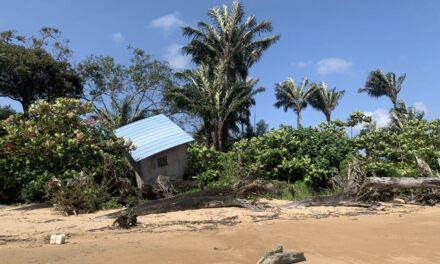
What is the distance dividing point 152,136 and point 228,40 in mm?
15308

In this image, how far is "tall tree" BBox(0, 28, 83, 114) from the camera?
19.2 meters

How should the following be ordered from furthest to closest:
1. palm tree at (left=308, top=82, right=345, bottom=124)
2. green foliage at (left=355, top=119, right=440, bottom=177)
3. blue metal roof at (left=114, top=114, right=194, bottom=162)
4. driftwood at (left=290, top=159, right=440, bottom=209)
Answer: palm tree at (left=308, top=82, right=345, bottom=124)
green foliage at (left=355, top=119, right=440, bottom=177)
blue metal roof at (left=114, top=114, right=194, bottom=162)
driftwood at (left=290, top=159, right=440, bottom=209)

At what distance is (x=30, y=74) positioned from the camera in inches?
774

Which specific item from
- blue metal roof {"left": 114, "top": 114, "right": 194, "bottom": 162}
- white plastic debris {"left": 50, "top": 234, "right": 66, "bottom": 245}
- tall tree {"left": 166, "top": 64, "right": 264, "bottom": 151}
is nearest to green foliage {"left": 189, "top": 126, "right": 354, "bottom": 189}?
blue metal roof {"left": 114, "top": 114, "right": 194, "bottom": 162}

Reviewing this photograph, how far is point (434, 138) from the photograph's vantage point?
12.8 meters

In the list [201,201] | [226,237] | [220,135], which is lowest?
[226,237]

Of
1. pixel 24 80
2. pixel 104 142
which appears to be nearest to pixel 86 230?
pixel 104 142

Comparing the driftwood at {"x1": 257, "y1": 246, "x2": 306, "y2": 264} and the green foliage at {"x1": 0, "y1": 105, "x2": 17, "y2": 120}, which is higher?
the green foliage at {"x1": 0, "y1": 105, "x2": 17, "y2": 120}

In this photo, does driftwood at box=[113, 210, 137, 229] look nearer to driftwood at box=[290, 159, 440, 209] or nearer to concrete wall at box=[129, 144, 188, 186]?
driftwood at box=[290, 159, 440, 209]

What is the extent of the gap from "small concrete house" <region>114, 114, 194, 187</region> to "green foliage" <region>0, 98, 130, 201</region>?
59 cm

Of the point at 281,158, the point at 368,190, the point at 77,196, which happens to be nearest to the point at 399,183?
the point at 368,190

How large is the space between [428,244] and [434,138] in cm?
1093

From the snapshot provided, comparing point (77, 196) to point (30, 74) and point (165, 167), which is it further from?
point (30, 74)

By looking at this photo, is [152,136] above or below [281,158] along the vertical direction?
above
